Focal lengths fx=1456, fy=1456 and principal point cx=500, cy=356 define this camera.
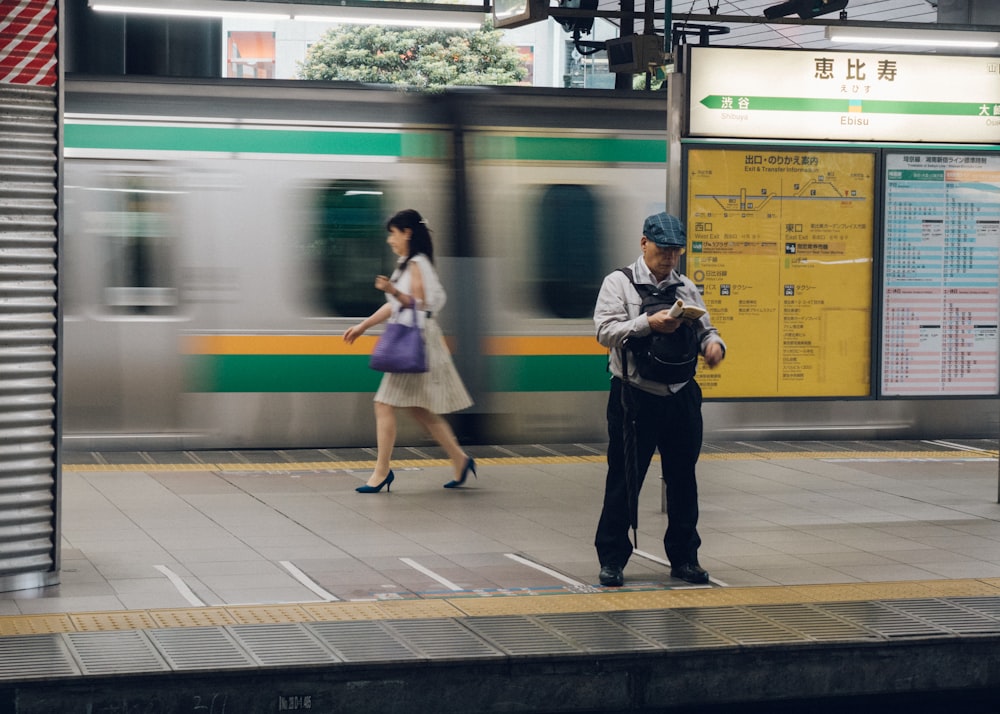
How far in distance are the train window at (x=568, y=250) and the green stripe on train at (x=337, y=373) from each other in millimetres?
433

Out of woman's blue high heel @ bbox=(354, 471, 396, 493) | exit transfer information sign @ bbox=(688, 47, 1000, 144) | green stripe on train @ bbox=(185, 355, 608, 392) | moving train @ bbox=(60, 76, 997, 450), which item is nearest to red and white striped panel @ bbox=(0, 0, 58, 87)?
woman's blue high heel @ bbox=(354, 471, 396, 493)

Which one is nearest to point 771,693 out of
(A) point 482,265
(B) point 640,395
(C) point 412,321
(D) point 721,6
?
(B) point 640,395

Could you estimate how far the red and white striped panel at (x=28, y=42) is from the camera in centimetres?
603

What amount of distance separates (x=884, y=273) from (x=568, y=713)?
5.53 metres

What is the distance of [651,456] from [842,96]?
339 centimetres

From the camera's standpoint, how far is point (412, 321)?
8.77 meters

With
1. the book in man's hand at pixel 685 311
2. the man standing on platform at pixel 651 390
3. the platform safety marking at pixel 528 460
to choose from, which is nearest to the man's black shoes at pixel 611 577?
the man standing on platform at pixel 651 390

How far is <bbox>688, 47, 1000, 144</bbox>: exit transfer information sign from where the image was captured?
8.39 meters

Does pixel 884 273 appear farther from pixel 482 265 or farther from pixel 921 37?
pixel 482 265

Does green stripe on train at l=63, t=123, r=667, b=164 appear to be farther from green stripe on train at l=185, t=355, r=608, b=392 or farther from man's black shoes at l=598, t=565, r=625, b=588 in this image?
man's black shoes at l=598, t=565, r=625, b=588

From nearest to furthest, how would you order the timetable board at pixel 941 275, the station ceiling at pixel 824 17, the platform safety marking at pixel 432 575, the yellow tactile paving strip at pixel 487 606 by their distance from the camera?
the yellow tactile paving strip at pixel 487 606
the platform safety marking at pixel 432 575
the timetable board at pixel 941 275
the station ceiling at pixel 824 17

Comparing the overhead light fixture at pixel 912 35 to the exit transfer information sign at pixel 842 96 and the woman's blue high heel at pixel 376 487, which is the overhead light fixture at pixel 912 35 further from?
the woman's blue high heel at pixel 376 487

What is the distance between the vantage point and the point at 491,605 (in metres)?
5.81

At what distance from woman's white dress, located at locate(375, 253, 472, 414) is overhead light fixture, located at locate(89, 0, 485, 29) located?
2.14 metres
